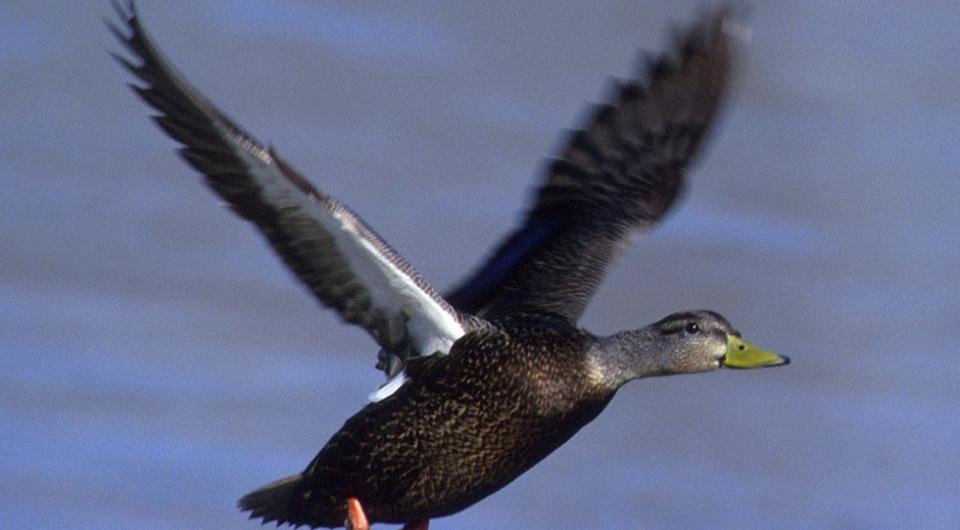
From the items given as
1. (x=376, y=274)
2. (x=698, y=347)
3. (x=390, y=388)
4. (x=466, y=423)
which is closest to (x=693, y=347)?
(x=698, y=347)

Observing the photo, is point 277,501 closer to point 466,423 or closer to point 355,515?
point 355,515

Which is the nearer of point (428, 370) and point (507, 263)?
point (428, 370)

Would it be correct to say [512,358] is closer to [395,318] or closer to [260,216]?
[395,318]

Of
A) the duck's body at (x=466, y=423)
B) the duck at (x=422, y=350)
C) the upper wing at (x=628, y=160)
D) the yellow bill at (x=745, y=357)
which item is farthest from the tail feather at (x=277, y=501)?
the yellow bill at (x=745, y=357)

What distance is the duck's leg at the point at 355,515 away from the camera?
29.2 ft

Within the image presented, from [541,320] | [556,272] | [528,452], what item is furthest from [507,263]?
[528,452]

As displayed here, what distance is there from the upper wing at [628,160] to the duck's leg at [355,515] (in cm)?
151

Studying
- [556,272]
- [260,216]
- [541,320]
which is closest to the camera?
[260,216]

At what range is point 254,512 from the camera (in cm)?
936

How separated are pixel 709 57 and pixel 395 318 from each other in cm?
242

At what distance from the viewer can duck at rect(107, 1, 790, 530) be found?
27.2ft

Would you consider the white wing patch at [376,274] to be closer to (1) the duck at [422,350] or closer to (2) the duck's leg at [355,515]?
(1) the duck at [422,350]

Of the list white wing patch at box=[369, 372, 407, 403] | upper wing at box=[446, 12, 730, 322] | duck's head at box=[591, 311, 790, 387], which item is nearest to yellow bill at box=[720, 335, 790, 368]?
duck's head at box=[591, 311, 790, 387]

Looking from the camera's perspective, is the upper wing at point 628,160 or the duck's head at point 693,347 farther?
the upper wing at point 628,160
